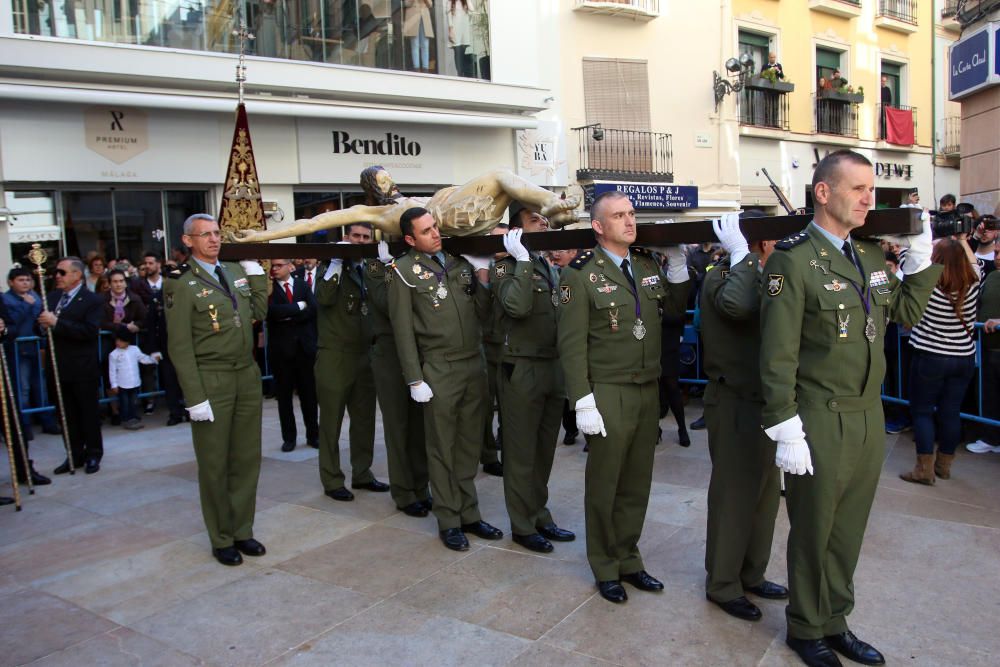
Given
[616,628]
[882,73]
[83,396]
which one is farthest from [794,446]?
[882,73]

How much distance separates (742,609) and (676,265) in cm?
170

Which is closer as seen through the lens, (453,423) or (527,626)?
(527,626)

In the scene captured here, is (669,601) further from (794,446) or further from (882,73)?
(882,73)

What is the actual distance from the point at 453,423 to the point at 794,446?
232 centimetres

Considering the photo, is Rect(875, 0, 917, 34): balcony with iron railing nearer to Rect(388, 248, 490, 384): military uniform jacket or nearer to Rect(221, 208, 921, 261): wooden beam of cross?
Rect(221, 208, 921, 261): wooden beam of cross

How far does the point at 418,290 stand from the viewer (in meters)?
4.86

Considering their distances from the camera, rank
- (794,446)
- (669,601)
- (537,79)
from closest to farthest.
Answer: (794,446) < (669,601) < (537,79)

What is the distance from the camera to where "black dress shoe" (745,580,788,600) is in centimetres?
382

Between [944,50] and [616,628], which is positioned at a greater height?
[944,50]

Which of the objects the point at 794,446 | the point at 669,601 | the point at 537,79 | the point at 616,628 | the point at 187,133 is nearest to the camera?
the point at 794,446

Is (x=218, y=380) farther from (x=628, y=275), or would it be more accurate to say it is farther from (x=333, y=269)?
(x=628, y=275)

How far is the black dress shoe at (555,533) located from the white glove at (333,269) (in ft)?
7.83

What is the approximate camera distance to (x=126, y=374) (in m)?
8.45

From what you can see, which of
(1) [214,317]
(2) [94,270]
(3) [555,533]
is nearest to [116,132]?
(2) [94,270]
